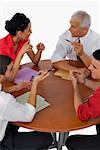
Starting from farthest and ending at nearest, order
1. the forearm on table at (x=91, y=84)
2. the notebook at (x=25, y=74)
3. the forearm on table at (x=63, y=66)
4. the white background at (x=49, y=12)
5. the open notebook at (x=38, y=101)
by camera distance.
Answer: the white background at (x=49, y=12), the forearm on table at (x=63, y=66), the notebook at (x=25, y=74), the forearm on table at (x=91, y=84), the open notebook at (x=38, y=101)

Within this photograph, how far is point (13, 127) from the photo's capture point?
2.72 m

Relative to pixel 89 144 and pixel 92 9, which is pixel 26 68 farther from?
pixel 92 9

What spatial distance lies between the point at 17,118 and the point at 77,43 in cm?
100

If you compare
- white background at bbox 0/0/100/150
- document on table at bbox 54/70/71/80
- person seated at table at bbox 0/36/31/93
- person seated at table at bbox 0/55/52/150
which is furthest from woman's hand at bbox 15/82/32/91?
white background at bbox 0/0/100/150

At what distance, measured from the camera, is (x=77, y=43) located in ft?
10.0

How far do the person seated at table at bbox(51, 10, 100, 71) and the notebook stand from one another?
239 mm

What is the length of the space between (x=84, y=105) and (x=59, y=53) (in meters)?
0.97

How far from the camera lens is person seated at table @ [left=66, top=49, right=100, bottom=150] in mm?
2320

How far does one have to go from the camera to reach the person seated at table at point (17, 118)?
2312mm

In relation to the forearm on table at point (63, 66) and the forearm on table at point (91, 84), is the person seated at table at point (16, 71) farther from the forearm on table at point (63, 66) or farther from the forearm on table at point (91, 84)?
the forearm on table at point (91, 84)

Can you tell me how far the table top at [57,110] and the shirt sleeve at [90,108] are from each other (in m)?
0.05

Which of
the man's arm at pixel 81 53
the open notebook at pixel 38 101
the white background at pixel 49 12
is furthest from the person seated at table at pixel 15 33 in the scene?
the white background at pixel 49 12

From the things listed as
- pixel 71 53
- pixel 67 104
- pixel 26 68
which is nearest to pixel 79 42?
pixel 71 53

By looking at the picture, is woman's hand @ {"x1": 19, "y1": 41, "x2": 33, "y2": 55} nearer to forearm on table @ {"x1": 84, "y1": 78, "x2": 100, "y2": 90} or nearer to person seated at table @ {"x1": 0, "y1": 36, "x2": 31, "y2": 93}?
person seated at table @ {"x1": 0, "y1": 36, "x2": 31, "y2": 93}
